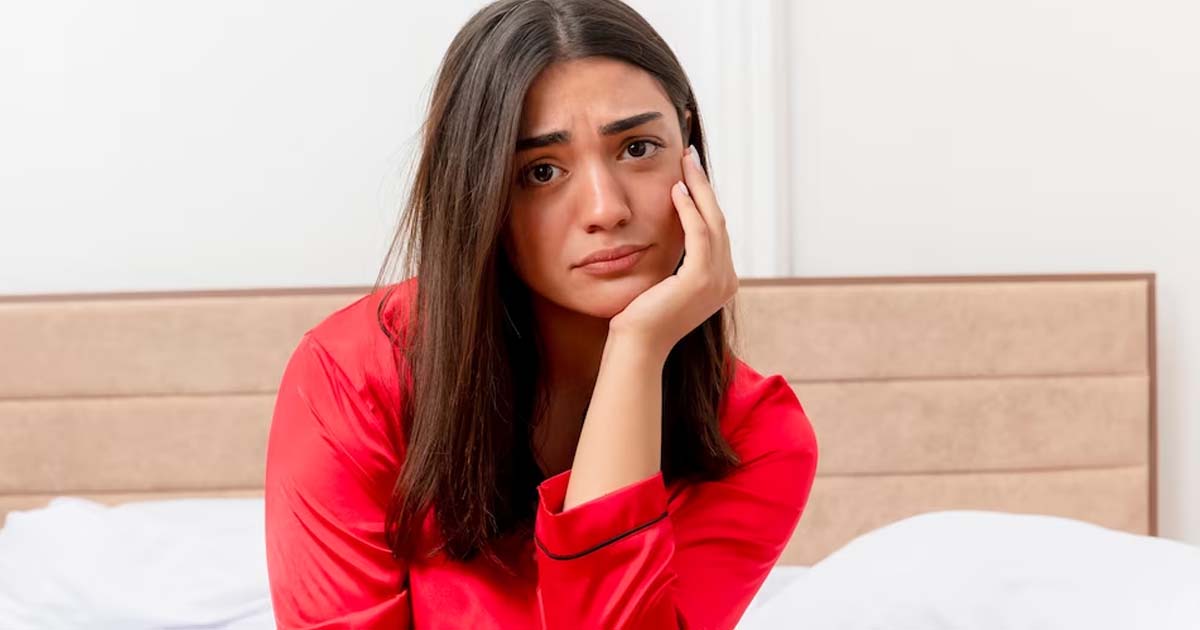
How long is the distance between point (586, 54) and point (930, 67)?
150 cm

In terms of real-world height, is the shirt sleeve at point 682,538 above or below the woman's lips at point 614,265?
below

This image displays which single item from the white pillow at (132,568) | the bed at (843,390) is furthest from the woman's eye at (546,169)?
the bed at (843,390)

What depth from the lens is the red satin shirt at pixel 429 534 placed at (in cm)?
110

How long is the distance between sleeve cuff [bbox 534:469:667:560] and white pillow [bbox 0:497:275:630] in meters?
0.88

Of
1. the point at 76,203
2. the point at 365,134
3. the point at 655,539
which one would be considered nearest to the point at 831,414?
the point at 365,134

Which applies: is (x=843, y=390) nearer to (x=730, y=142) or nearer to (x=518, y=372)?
(x=730, y=142)

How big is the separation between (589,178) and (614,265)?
0.09 meters

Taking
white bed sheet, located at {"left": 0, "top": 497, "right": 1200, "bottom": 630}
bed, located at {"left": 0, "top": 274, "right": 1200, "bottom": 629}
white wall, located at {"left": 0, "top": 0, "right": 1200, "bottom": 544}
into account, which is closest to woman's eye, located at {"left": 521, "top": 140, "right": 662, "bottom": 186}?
white bed sheet, located at {"left": 0, "top": 497, "right": 1200, "bottom": 630}

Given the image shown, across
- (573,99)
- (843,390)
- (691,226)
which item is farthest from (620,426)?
(843,390)

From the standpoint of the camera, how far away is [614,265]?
3.65 feet

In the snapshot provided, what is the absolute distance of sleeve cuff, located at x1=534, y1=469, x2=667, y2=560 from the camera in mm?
1093

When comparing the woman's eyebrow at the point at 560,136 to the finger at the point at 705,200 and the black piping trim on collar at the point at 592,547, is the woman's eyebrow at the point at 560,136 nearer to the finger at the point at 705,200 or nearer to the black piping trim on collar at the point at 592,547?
the finger at the point at 705,200

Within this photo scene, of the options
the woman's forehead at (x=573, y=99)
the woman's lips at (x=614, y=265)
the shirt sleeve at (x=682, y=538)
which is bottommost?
the shirt sleeve at (x=682, y=538)

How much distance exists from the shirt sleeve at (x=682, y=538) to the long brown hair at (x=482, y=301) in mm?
52
